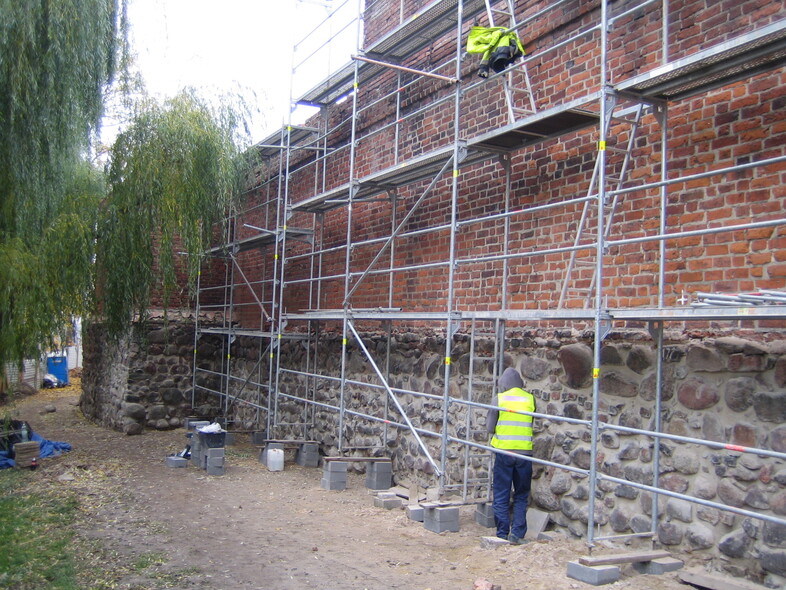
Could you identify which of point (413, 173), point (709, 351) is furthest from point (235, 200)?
point (709, 351)

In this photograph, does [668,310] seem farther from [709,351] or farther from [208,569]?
[208,569]

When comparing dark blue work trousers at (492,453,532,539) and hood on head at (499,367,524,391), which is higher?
hood on head at (499,367,524,391)

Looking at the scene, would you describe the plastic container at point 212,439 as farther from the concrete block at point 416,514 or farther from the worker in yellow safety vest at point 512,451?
the worker in yellow safety vest at point 512,451

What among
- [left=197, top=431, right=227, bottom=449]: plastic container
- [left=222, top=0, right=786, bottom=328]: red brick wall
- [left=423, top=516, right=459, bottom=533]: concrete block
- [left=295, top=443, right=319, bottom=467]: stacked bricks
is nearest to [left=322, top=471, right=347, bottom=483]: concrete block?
[left=295, top=443, right=319, bottom=467]: stacked bricks

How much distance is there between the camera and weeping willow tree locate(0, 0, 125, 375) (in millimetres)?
6781

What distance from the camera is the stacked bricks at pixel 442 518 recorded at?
7094 millimetres

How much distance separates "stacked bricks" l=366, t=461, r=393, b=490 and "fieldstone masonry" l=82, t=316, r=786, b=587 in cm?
18

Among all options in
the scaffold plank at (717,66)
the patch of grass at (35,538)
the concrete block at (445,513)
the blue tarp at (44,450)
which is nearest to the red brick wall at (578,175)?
the scaffold plank at (717,66)

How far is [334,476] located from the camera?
9211 mm

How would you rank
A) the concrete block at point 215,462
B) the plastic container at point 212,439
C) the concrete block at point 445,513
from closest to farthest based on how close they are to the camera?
the concrete block at point 445,513 → the concrete block at point 215,462 → the plastic container at point 212,439

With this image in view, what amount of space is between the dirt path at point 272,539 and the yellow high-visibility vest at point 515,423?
35.1 inches

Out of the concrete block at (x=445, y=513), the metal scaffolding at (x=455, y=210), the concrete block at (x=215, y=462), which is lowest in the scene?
the concrete block at (x=215, y=462)

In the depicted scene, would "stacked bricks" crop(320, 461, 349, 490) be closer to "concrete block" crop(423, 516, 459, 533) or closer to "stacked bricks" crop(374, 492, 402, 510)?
"stacked bricks" crop(374, 492, 402, 510)

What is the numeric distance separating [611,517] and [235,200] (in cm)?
1026
